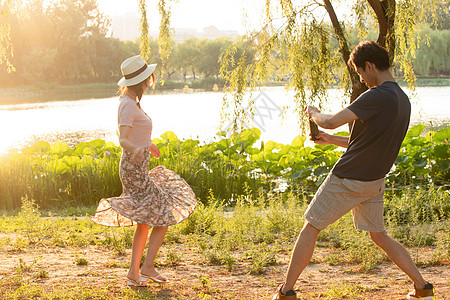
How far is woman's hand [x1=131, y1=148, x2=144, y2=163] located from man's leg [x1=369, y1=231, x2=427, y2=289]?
163cm

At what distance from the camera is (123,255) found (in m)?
4.61

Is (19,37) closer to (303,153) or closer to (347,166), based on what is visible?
(303,153)

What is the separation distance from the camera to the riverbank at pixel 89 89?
35844 millimetres

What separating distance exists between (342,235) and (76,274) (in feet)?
7.56

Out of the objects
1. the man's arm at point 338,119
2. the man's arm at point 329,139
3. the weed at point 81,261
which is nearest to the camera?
the man's arm at point 338,119

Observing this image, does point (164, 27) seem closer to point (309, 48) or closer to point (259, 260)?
point (309, 48)

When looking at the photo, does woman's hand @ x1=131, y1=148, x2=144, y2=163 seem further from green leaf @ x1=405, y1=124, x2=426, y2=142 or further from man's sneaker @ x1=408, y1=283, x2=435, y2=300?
green leaf @ x1=405, y1=124, x2=426, y2=142

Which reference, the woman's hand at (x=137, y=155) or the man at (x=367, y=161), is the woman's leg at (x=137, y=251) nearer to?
the woman's hand at (x=137, y=155)

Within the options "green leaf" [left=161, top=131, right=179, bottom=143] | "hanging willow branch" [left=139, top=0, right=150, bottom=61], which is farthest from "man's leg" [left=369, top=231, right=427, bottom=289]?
"green leaf" [left=161, top=131, right=179, bottom=143]

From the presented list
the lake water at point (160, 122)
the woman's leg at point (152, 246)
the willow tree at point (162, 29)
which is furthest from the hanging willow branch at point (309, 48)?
the lake water at point (160, 122)

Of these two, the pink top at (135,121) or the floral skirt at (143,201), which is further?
the floral skirt at (143,201)

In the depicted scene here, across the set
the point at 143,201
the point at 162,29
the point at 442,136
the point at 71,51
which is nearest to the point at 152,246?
the point at 143,201

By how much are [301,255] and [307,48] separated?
4872 millimetres

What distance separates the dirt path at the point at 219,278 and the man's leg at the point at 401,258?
26cm
